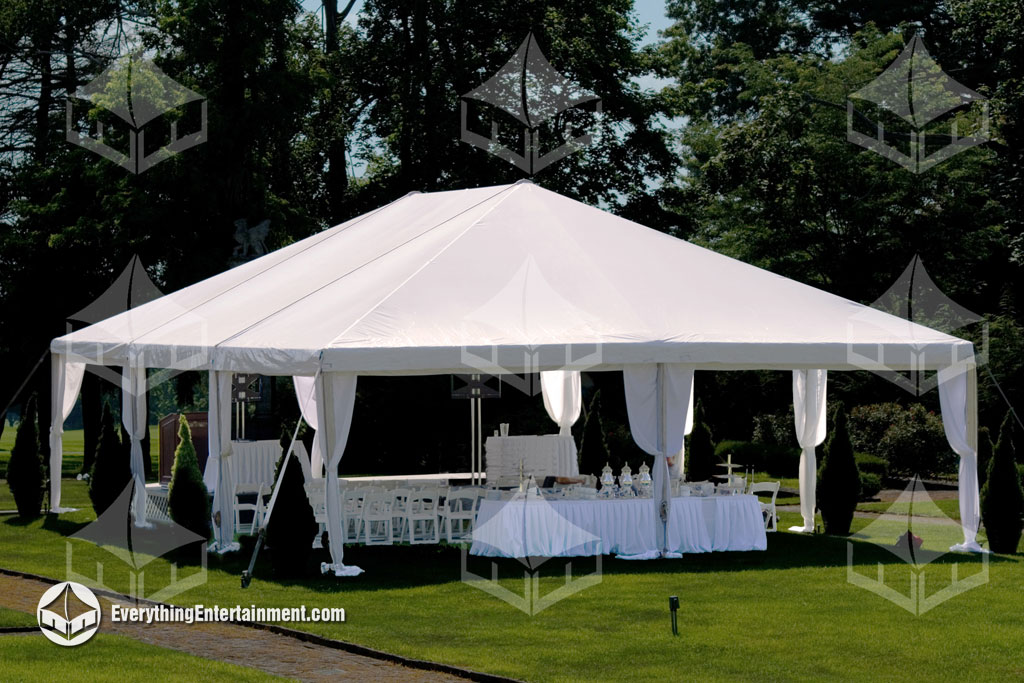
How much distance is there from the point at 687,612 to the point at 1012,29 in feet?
62.5

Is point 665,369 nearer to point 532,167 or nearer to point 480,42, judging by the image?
point 532,167

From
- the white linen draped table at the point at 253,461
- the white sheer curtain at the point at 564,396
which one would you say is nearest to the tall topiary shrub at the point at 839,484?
the white sheer curtain at the point at 564,396

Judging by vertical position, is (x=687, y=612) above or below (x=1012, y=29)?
below

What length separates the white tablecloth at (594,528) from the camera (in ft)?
47.2

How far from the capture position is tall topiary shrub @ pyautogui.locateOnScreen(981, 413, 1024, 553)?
15070mm

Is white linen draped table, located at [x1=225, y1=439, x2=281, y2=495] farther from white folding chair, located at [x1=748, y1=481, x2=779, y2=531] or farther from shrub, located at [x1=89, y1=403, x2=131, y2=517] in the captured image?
white folding chair, located at [x1=748, y1=481, x2=779, y2=531]

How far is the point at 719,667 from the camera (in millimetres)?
9328

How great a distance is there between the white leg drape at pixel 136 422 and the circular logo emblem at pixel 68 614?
3.99 metres

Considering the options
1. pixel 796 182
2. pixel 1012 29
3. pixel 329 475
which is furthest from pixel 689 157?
pixel 329 475

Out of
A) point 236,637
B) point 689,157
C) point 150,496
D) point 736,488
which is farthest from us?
point 689,157

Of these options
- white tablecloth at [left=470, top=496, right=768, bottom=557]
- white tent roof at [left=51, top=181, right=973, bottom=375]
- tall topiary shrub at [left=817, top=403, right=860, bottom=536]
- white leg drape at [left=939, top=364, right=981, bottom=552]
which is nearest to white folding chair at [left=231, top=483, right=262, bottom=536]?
white tent roof at [left=51, top=181, right=973, bottom=375]

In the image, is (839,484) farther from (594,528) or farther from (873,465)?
(873,465)

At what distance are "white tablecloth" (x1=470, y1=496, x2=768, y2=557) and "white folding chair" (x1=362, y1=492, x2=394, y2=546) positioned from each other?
139 centimetres

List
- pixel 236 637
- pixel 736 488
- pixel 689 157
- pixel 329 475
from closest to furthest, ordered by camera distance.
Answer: pixel 236 637
pixel 329 475
pixel 736 488
pixel 689 157
